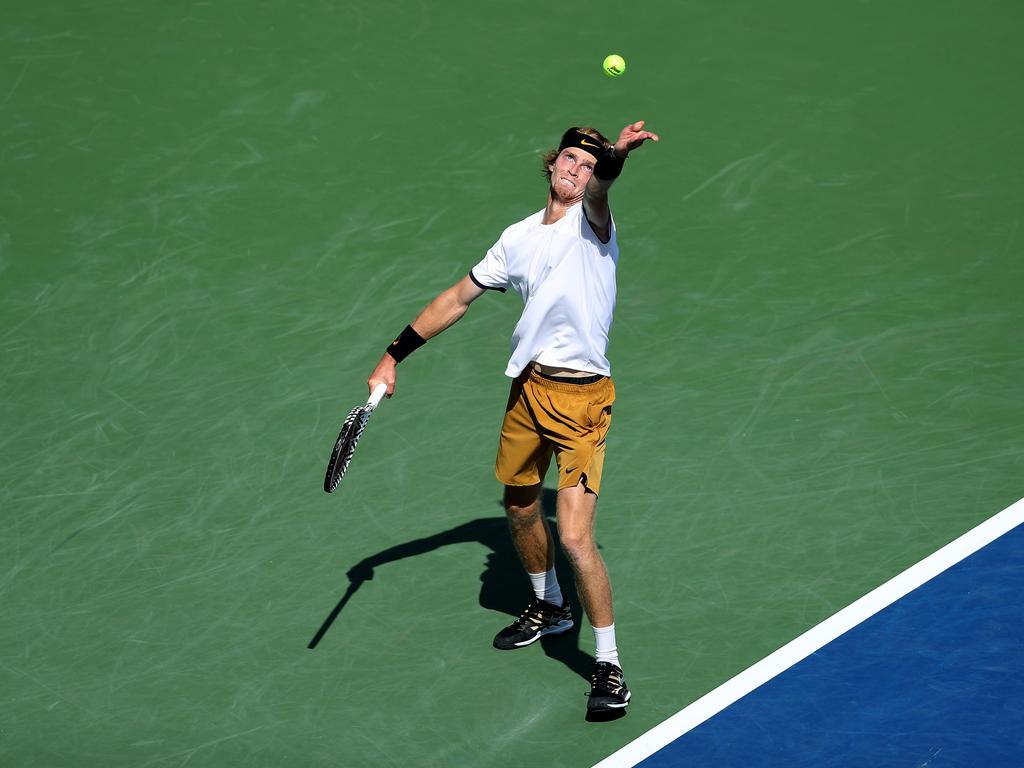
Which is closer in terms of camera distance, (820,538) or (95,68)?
(820,538)

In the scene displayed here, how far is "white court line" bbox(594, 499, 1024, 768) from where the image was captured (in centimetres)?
688

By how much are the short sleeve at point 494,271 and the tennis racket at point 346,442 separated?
0.72 meters

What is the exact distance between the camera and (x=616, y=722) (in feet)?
23.0

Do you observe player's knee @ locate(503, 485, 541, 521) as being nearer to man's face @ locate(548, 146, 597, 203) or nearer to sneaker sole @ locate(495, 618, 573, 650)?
sneaker sole @ locate(495, 618, 573, 650)

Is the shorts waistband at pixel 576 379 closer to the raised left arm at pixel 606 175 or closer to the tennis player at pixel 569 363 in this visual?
the tennis player at pixel 569 363

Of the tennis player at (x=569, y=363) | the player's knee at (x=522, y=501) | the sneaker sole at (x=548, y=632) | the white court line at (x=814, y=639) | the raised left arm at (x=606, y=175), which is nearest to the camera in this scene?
the raised left arm at (x=606, y=175)

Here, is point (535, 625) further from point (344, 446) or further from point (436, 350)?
point (436, 350)

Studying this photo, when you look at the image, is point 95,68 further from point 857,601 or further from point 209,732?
point 857,601

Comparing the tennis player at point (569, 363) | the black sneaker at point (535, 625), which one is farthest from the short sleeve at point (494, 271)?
the black sneaker at point (535, 625)

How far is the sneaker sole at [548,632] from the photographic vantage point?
7570 mm

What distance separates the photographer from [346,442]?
7129mm

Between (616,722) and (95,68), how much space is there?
8182 millimetres

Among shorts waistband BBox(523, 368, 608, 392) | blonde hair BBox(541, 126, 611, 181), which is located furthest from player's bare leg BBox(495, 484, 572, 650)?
blonde hair BBox(541, 126, 611, 181)

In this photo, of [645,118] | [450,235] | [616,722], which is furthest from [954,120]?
[616,722]
